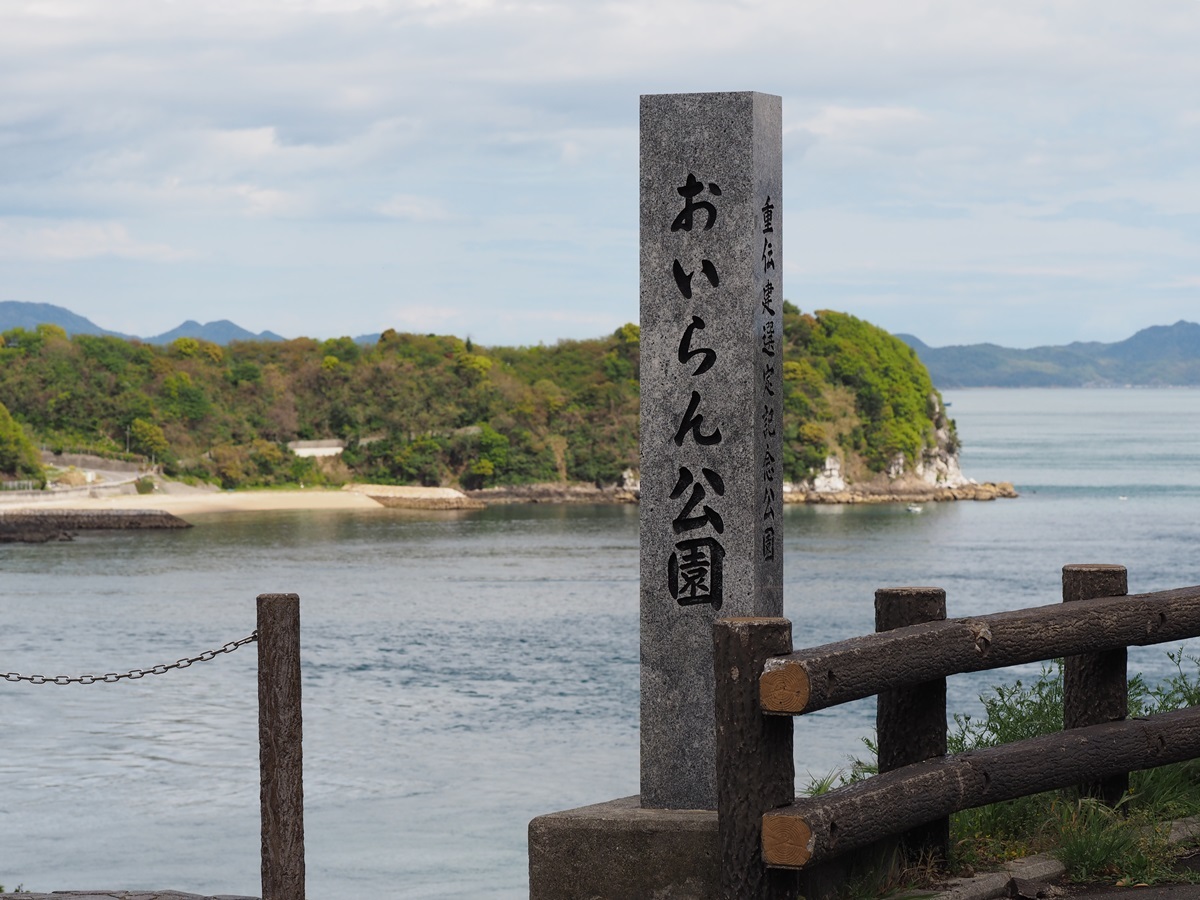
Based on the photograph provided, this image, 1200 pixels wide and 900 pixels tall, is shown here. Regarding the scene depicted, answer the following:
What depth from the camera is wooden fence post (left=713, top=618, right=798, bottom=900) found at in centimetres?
413

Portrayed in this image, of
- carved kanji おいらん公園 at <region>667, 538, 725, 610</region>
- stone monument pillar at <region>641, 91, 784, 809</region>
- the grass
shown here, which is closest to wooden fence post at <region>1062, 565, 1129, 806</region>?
the grass

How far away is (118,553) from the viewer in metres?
61.2

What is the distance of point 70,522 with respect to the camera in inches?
2849

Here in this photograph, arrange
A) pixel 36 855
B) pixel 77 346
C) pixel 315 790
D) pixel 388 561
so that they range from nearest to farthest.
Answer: pixel 36 855
pixel 315 790
pixel 388 561
pixel 77 346

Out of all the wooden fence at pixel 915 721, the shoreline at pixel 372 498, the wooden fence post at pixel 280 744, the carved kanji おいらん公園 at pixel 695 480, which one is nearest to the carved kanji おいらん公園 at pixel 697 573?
the carved kanji おいらん公園 at pixel 695 480

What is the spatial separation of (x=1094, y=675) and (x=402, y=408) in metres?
95.1

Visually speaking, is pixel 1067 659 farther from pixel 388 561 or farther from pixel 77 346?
pixel 77 346

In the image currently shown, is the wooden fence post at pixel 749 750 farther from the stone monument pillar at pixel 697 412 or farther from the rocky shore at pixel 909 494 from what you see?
the rocky shore at pixel 909 494

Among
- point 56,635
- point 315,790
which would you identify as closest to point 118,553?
point 56,635

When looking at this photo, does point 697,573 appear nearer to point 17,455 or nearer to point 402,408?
point 17,455

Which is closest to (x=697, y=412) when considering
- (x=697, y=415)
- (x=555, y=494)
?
(x=697, y=415)

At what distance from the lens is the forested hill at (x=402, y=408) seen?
300 feet

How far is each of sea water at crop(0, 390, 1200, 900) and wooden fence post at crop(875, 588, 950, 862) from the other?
29.4 ft

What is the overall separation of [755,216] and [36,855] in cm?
1289
